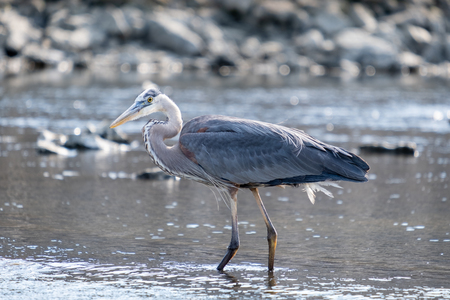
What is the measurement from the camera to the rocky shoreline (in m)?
47.1

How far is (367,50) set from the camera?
172 feet

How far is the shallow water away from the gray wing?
47cm

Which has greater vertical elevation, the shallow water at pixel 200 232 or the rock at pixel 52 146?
the rock at pixel 52 146

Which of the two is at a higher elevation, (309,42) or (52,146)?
(309,42)

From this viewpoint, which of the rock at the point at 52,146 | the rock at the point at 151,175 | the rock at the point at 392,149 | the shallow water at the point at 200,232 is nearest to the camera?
the shallow water at the point at 200,232

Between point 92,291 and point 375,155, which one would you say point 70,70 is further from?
point 92,291

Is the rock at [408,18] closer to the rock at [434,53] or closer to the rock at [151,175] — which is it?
the rock at [434,53]

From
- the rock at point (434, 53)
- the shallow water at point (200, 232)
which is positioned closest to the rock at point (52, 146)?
the shallow water at point (200, 232)

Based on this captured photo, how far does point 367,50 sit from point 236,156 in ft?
156

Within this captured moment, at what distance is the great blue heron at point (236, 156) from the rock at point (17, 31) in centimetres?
3895

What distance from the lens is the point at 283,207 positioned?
370 inches

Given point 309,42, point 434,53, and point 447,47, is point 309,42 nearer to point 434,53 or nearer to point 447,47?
point 434,53

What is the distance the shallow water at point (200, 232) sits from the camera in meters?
6.08

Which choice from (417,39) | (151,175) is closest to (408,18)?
(417,39)
